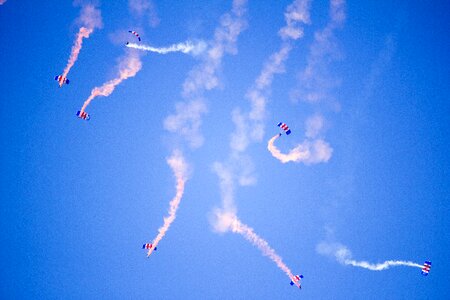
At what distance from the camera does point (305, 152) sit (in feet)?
60.3

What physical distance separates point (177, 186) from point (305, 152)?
8.15 meters

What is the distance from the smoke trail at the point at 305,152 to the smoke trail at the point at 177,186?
5378 millimetres

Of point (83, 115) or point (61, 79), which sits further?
point (83, 115)

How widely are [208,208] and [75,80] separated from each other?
11099 millimetres

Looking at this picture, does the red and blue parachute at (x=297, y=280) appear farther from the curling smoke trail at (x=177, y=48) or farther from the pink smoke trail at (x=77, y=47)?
the pink smoke trail at (x=77, y=47)

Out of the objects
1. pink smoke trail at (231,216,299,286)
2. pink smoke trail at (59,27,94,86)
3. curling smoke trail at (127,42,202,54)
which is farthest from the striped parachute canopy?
pink smoke trail at (231,216,299,286)

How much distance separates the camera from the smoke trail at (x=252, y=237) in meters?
18.9

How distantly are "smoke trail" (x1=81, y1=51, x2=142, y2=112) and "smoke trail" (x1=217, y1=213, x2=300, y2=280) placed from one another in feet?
33.2

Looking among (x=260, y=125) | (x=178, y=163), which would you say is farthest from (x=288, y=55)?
(x=178, y=163)

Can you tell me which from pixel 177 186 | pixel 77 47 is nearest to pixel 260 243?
pixel 177 186

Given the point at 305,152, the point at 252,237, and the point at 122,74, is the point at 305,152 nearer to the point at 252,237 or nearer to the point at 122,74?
the point at 252,237

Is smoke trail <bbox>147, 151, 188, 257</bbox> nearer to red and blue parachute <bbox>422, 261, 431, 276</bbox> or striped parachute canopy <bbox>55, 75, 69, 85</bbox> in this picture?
striped parachute canopy <bbox>55, 75, 69, 85</bbox>

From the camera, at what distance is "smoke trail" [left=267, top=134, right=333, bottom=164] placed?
59.9 feet

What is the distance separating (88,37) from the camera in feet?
55.9
